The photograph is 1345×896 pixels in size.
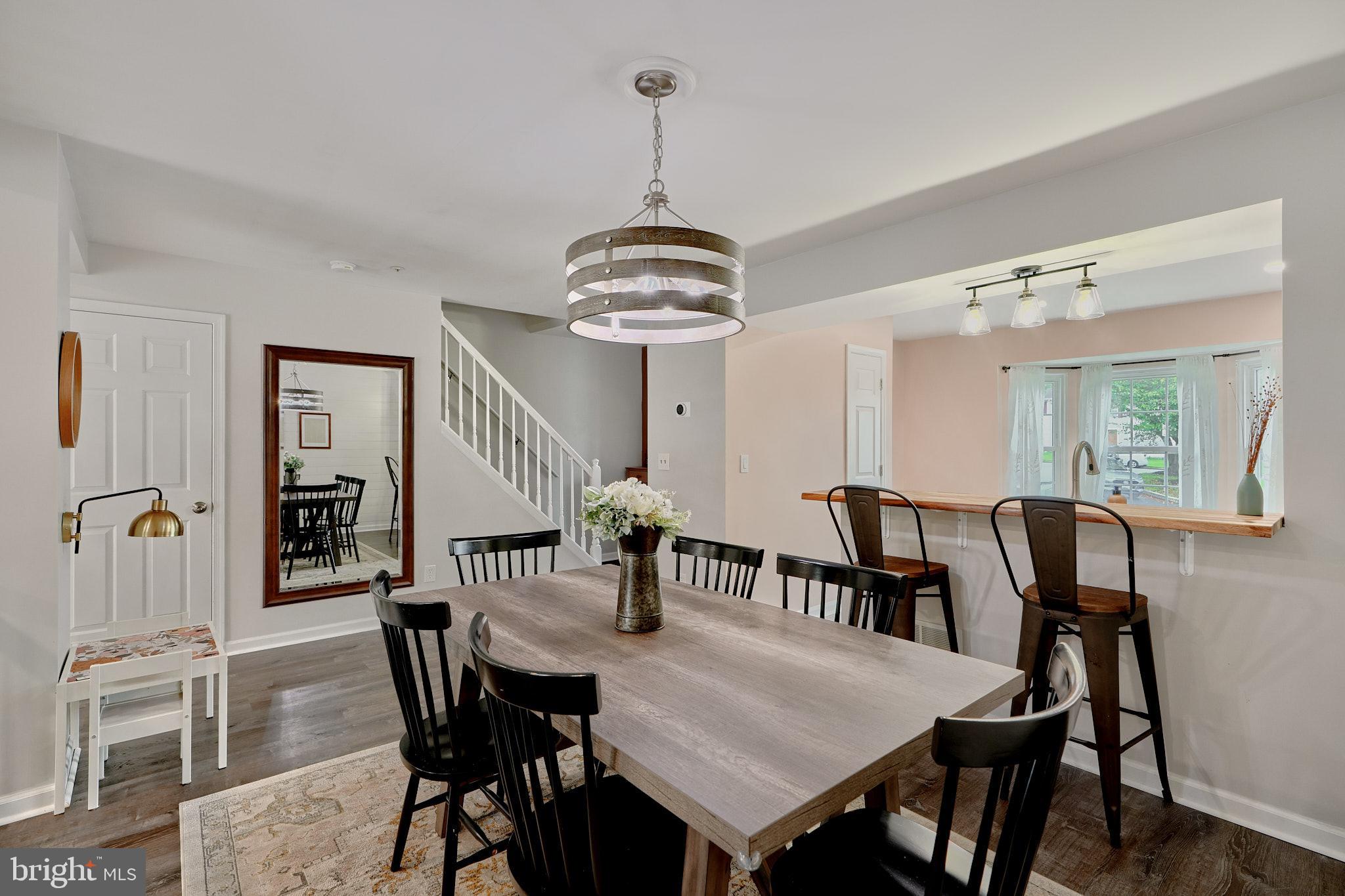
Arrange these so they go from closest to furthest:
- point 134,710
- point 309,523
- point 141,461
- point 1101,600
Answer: point 1101,600 → point 134,710 → point 141,461 → point 309,523

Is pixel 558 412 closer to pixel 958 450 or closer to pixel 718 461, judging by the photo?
pixel 718 461

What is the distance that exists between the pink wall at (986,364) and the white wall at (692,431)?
274 centimetres

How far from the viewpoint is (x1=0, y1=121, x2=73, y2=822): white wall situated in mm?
2238

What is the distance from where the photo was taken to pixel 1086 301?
288 cm

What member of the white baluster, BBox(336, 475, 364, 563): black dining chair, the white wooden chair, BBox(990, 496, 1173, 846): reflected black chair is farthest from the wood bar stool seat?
BBox(336, 475, 364, 563): black dining chair

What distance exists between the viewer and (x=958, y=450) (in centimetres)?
668

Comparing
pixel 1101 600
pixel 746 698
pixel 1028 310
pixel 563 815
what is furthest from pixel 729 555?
pixel 1028 310

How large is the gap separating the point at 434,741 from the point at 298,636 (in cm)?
302

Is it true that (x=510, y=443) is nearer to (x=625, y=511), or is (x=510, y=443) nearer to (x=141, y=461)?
(x=141, y=461)

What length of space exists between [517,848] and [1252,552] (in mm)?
2515

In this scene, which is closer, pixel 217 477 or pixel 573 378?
pixel 217 477

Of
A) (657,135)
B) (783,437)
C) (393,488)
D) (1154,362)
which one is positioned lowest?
(393,488)

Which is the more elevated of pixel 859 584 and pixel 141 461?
pixel 141 461

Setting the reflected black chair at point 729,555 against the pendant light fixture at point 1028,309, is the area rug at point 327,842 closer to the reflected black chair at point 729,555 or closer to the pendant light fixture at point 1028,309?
the reflected black chair at point 729,555
